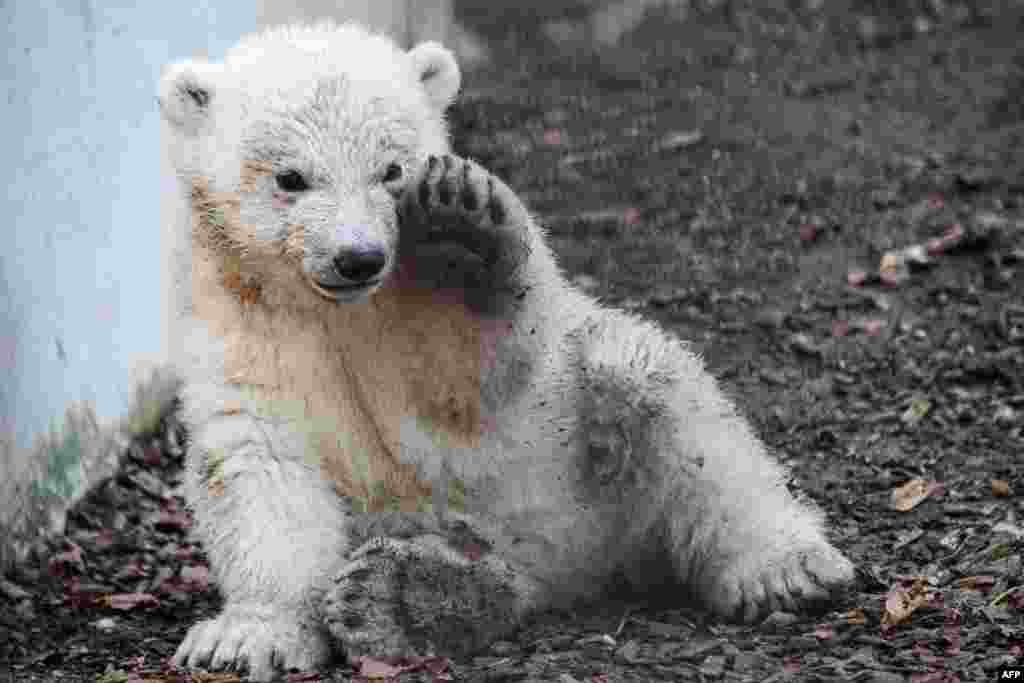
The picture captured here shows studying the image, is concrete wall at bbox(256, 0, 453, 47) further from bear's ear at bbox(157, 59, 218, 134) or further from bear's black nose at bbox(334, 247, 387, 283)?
bear's black nose at bbox(334, 247, 387, 283)

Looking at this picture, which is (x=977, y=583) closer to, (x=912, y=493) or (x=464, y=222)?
A: (x=912, y=493)

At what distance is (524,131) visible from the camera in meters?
9.25

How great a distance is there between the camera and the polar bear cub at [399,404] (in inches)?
165

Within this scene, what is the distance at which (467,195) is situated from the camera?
4.12 metres

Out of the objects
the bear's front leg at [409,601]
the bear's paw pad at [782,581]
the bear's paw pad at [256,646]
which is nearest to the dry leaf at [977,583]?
the bear's paw pad at [782,581]

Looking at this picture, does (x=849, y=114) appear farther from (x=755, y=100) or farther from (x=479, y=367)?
(x=479, y=367)

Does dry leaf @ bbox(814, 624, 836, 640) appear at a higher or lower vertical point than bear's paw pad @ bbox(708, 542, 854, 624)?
lower

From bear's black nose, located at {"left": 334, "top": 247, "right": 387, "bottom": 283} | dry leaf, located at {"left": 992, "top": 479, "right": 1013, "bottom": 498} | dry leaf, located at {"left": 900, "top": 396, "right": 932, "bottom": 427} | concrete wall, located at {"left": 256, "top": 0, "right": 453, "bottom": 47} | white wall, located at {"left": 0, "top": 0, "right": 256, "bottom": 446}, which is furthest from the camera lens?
concrete wall, located at {"left": 256, "top": 0, "right": 453, "bottom": 47}

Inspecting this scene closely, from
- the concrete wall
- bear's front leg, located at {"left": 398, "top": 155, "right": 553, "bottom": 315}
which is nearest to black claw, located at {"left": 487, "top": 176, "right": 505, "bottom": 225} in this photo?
bear's front leg, located at {"left": 398, "top": 155, "right": 553, "bottom": 315}

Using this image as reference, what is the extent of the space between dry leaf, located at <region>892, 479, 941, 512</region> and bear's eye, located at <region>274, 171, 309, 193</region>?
2.34 meters

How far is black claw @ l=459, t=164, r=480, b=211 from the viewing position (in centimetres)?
412

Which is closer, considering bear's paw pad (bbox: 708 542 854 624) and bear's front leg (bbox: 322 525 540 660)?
bear's front leg (bbox: 322 525 540 660)

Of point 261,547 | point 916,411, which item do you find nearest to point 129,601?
point 261,547

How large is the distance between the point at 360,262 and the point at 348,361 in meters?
0.48
